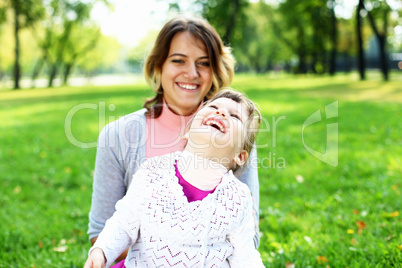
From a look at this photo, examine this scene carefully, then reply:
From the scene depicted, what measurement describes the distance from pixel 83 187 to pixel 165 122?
3171mm

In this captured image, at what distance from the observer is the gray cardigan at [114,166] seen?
2664mm

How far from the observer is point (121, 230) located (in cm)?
188

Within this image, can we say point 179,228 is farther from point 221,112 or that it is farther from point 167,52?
point 167,52

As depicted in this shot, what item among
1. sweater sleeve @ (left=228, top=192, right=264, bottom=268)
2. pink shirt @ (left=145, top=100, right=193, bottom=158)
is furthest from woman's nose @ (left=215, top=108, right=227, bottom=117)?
pink shirt @ (left=145, top=100, right=193, bottom=158)

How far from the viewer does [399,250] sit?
9.53ft

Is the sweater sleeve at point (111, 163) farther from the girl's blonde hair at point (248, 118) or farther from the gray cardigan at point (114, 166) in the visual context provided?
the girl's blonde hair at point (248, 118)

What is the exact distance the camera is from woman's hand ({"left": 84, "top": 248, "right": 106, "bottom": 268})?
5.73 feet

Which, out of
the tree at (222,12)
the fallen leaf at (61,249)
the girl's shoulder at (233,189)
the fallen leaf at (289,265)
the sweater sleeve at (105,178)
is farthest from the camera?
the tree at (222,12)

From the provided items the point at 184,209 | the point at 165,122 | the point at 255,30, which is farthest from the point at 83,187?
the point at 255,30

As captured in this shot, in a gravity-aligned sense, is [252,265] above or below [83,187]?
above

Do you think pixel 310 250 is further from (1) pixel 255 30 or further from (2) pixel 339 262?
(1) pixel 255 30

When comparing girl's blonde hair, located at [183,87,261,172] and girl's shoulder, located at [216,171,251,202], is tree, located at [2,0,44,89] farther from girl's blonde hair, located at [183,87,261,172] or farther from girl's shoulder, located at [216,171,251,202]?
girl's shoulder, located at [216,171,251,202]

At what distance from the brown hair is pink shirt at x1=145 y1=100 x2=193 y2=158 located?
0.07 metres

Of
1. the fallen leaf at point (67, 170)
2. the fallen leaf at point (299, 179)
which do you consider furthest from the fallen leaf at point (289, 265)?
the fallen leaf at point (67, 170)
